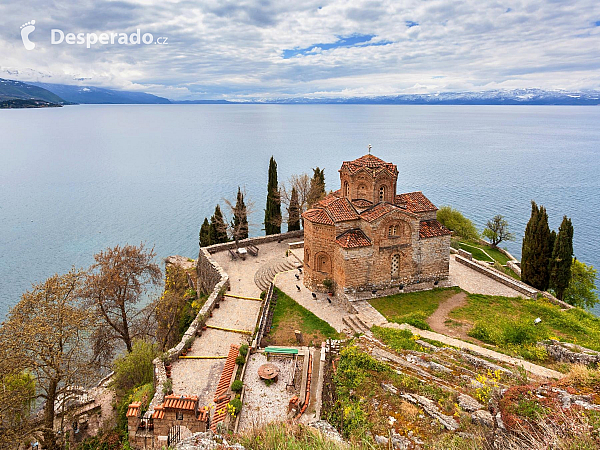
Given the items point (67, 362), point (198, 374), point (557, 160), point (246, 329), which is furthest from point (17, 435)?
point (557, 160)

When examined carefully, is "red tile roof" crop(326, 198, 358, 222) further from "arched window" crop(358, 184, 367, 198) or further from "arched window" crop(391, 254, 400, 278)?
"arched window" crop(391, 254, 400, 278)

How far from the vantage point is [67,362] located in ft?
58.0

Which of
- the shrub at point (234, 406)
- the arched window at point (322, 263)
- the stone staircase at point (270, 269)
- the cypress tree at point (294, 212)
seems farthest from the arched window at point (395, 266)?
the cypress tree at point (294, 212)

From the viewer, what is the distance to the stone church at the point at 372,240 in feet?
74.5

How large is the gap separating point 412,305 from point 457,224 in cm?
2352

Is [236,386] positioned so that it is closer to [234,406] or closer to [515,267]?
[234,406]

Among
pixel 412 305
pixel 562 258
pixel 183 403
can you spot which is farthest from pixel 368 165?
pixel 183 403

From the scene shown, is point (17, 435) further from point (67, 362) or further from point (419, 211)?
point (419, 211)

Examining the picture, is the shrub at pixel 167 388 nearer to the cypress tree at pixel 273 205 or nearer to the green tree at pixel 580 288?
the cypress tree at pixel 273 205

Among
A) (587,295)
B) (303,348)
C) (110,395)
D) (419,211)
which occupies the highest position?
(419,211)

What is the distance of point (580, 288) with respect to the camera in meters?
30.6

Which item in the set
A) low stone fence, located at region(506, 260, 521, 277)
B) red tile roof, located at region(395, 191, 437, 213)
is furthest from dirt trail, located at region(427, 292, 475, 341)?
low stone fence, located at region(506, 260, 521, 277)

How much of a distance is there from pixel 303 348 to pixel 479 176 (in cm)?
7300

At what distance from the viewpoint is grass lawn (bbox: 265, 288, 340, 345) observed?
19422 millimetres
